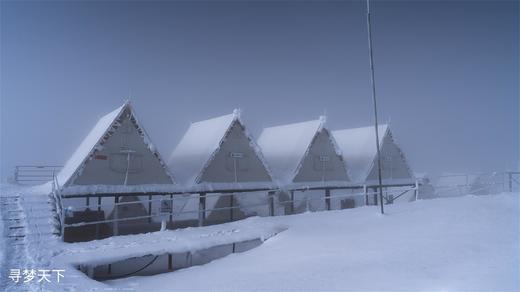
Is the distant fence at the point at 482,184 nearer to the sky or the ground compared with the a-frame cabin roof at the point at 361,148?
nearer to the ground

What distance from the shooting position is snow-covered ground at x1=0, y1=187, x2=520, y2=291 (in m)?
8.30

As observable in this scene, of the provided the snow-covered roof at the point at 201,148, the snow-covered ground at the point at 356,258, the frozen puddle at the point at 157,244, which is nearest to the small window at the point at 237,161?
the snow-covered roof at the point at 201,148

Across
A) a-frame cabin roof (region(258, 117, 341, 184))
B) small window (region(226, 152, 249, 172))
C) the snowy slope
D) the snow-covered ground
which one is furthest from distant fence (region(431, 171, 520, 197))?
small window (region(226, 152, 249, 172))

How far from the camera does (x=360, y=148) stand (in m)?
33.7

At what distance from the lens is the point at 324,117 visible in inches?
Answer: 1080

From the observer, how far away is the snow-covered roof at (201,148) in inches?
903

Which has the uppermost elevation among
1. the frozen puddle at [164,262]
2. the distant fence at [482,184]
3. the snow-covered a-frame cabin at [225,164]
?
the snow-covered a-frame cabin at [225,164]

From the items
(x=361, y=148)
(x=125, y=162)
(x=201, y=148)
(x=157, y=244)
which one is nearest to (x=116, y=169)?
(x=125, y=162)

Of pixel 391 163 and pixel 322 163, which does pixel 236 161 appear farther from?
pixel 391 163

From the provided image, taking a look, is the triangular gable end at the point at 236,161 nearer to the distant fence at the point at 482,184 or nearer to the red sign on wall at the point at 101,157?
the red sign on wall at the point at 101,157

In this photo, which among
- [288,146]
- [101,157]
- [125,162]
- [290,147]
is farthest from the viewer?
[288,146]

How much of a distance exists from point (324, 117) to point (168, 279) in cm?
1926

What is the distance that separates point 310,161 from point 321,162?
98 centimetres

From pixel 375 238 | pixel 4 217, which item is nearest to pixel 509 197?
pixel 375 238
